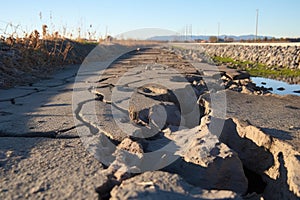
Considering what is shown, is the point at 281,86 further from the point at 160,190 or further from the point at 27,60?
the point at 160,190

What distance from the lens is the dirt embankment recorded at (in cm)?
476

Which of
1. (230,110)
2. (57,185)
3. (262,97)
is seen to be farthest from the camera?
(262,97)

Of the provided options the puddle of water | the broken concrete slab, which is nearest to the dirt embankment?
the broken concrete slab

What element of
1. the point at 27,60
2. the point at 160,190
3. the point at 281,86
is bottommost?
the point at 281,86

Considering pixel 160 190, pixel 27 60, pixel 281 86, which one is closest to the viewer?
pixel 160 190

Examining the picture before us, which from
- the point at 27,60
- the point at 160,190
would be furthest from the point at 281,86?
the point at 160,190

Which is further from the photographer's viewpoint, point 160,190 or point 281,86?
point 281,86

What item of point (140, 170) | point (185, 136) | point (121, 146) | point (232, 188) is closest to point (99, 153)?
point (121, 146)

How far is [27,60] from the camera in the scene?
5758 millimetres

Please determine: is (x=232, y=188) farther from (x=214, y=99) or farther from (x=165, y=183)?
(x=214, y=99)

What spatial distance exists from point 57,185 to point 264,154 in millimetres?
1076

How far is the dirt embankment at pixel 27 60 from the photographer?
476cm

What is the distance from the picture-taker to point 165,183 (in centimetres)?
128

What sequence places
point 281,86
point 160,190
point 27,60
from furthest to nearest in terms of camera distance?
point 281,86, point 27,60, point 160,190
